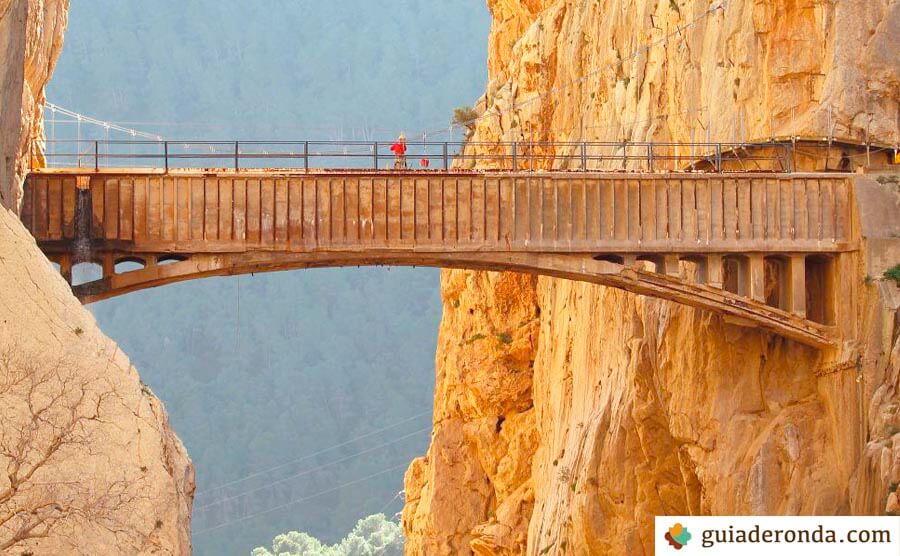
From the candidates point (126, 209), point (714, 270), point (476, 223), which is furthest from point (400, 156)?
point (714, 270)

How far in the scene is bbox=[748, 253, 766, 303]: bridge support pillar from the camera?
42.4 metres

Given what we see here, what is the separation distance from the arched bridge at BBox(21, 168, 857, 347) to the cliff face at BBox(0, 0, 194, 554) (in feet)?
33.9

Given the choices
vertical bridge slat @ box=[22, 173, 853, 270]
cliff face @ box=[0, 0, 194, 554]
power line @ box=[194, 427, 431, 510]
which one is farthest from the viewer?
power line @ box=[194, 427, 431, 510]

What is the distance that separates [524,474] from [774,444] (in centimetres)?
2152

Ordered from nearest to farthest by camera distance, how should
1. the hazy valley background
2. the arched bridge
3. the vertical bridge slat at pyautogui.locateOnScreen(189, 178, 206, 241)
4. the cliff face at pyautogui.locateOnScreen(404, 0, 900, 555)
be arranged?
the arched bridge
the vertical bridge slat at pyautogui.locateOnScreen(189, 178, 206, 241)
the cliff face at pyautogui.locateOnScreen(404, 0, 900, 555)
the hazy valley background

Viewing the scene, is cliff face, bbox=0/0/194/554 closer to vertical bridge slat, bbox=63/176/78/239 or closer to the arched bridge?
vertical bridge slat, bbox=63/176/78/239

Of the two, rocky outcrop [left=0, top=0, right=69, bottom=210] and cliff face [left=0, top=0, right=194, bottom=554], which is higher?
rocky outcrop [left=0, top=0, right=69, bottom=210]

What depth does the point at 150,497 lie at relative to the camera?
1052 inches

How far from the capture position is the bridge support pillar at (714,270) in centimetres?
4259

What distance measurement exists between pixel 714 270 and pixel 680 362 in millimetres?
5077

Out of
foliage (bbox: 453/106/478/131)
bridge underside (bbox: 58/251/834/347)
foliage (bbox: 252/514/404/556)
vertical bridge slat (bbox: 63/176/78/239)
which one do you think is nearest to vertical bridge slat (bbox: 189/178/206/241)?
bridge underside (bbox: 58/251/834/347)

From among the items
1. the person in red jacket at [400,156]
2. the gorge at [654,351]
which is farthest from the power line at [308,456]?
the person in red jacket at [400,156]

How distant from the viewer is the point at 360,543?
131 m

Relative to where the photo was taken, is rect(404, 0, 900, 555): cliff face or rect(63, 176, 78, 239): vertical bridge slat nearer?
rect(63, 176, 78, 239): vertical bridge slat
